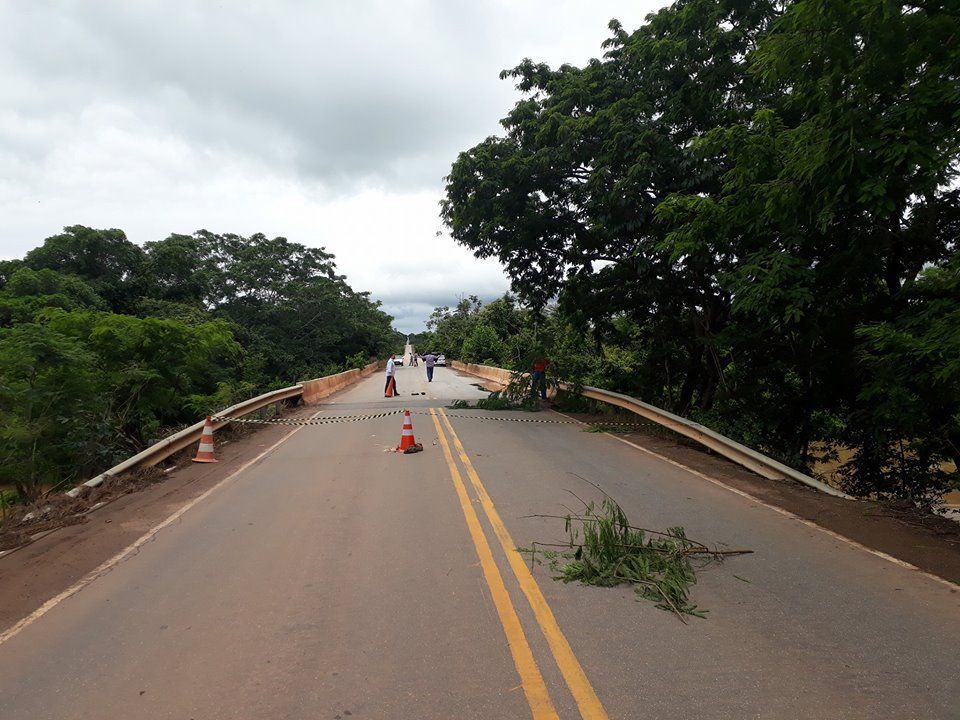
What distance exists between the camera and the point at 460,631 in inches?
147

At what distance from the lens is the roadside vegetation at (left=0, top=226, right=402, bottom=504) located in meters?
9.55

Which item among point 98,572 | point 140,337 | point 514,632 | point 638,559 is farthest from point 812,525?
point 140,337

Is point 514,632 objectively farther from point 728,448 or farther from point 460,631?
point 728,448

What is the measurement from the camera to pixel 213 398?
14.1 metres

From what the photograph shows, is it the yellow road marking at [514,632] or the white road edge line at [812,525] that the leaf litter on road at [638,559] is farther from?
the white road edge line at [812,525]

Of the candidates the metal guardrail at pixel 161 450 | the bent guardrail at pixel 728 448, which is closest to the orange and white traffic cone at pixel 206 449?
the metal guardrail at pixel 161 450

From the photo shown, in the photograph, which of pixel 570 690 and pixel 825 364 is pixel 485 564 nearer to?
pixel 570 690

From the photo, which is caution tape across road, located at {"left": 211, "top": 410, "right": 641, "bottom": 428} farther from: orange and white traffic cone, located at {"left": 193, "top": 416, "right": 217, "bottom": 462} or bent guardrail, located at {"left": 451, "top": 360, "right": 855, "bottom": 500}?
orange and white traffic cone, located at {"left": 193, "top": 416, "right": 217, "bottom": 462}

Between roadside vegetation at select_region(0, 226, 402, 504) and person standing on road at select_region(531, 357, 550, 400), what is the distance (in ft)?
28.2

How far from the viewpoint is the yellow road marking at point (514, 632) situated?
117 inches

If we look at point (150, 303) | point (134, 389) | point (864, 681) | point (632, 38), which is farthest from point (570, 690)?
point (150, 303)

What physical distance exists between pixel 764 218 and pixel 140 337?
11984 millimetres

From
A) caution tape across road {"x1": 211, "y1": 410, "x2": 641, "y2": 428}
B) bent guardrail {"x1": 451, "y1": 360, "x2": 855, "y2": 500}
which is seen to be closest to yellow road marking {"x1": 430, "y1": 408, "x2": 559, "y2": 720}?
bent guardrail {"x1": 451, "y1": 360, "x2": 855, "y2": 500}

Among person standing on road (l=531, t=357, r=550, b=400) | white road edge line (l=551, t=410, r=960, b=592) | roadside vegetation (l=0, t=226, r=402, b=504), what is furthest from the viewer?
person standing on road (l=531, t=357, r=550, b=400)
